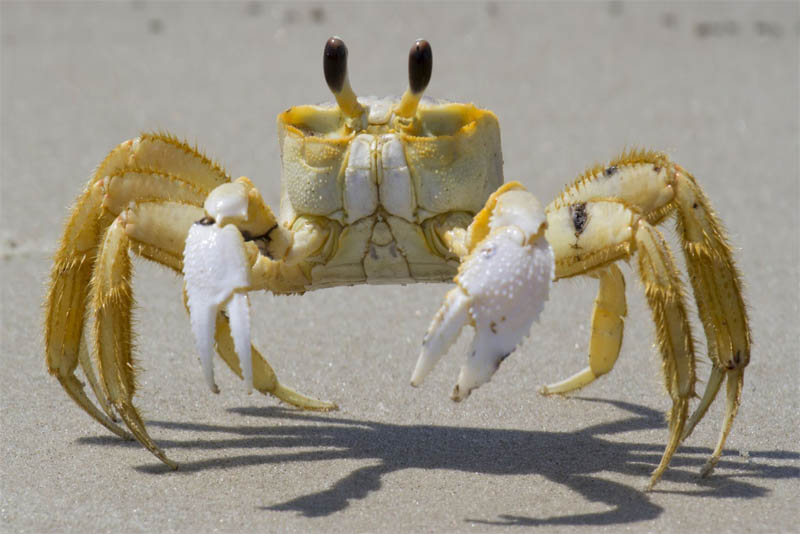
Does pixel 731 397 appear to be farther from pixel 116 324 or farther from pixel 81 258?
pixel 81 258

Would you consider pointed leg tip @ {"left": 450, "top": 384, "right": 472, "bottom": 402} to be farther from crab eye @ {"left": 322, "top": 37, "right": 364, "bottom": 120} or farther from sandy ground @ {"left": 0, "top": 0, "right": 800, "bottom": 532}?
crab eye @ {"left": 322, "top": 37, "right": 364, "bottom": 120}

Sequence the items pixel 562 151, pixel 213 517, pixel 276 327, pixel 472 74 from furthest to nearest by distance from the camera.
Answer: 1. pixel 472 74
2. pixel 562 151
3. pixel 276 327
4. pixel 213 517

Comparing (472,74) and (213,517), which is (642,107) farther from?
(213,517)

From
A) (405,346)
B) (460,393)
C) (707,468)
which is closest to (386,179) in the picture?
(460,393)

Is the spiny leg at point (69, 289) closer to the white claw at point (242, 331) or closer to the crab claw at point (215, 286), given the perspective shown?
the crab claw at point (215, 286)

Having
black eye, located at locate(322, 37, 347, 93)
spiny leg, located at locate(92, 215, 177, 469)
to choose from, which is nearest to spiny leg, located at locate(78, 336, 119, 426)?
spiny leg, located at locate(92, 215, 177, 469)

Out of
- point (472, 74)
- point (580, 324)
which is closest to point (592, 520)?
point (580, 324)
